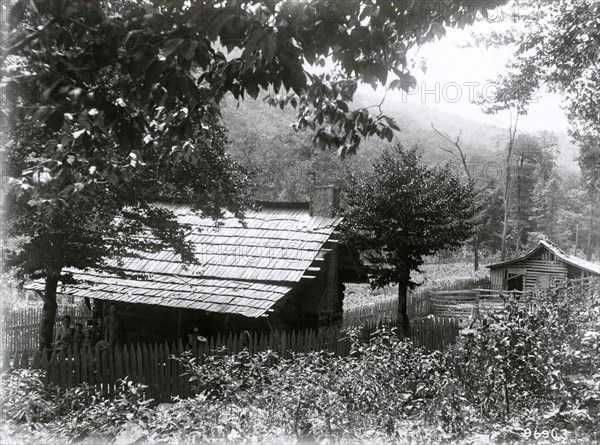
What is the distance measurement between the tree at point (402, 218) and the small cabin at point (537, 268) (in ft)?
52.4

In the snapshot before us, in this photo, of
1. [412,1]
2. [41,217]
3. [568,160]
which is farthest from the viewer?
[568,160]

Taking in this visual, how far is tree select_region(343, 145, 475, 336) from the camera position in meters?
18.6

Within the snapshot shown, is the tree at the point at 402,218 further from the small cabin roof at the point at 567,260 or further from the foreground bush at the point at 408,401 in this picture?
the small cabin roof at the point at 567,260

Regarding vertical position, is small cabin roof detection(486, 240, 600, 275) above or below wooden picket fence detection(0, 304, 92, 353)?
above

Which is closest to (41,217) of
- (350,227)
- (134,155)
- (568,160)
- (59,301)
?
(134,155)

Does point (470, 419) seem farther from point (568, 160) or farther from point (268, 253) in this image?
point (568, 160)

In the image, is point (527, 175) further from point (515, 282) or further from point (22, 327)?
point (22, 327)

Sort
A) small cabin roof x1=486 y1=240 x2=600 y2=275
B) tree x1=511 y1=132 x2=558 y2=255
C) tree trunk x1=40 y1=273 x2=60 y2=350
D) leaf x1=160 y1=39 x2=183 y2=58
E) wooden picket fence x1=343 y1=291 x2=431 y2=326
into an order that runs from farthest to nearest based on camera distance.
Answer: tree x1=511 y1=132 x2=558 y2=255
small cabin roof x1=486 y1=240 x2=600 y2=275
wooden picket fence x1=343 y1=291 x2=431 y2=326
tree trunk x1=40 y1=273 x2=60 y2=350
leaf x1=160 y1=39 x2=183 y2=58

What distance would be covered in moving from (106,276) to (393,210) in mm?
9650

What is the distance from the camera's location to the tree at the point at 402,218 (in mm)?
18594

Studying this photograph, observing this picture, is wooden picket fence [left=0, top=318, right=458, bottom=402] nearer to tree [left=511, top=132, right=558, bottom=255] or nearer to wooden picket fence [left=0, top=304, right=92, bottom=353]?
wooden picket fence [left=0, top=304, right=92, bottom=353]

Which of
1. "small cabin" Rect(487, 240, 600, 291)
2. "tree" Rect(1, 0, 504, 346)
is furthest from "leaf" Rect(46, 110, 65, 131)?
"small cabin" Rect(487, 240, 600, 291)

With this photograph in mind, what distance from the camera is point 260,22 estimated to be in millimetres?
3699

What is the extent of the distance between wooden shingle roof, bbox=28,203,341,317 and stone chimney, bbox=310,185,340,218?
0.29 m
